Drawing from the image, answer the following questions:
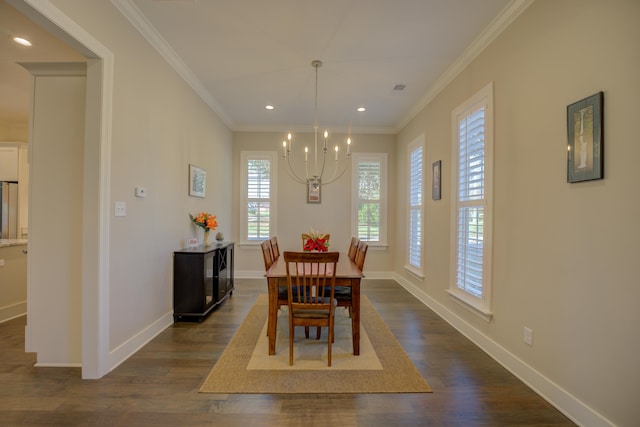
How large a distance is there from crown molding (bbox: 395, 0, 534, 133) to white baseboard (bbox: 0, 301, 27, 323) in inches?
229

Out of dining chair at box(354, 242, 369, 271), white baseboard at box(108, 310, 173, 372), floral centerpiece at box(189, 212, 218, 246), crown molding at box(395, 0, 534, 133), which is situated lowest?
white baseboard at box(108, 310, 173, 372)

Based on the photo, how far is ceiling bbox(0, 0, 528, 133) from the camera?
2.38 meters

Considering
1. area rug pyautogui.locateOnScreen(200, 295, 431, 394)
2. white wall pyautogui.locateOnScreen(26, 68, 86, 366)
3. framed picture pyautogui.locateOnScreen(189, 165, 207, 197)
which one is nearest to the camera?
area rug pyautogui.locateOnScreen(200, 295, 431, 394)

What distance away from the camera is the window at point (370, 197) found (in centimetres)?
570

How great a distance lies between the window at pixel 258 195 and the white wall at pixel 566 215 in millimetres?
3891

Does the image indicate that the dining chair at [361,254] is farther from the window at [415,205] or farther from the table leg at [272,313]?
the window at [415,205]

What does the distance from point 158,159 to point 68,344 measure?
178 cm

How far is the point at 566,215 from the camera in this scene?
6.10 ft

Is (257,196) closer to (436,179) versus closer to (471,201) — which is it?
(436,179)

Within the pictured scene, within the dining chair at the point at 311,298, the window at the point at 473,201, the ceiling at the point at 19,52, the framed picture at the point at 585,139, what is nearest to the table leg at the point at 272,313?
the dining chair at the point at 311,298

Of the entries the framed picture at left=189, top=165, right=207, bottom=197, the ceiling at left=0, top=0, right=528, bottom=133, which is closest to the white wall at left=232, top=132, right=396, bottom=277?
the ceiling at left=0, top=0, right=528, bottom=133

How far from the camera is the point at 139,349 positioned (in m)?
2.61

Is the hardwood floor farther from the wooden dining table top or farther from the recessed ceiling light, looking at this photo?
the recessed ceiling light

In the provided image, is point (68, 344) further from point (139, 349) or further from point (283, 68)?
point (283, 68)
